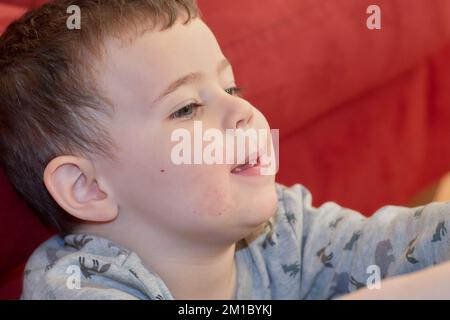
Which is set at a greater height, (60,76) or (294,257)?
(60,76)

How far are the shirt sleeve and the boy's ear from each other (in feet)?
0.74

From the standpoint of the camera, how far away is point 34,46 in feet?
2.38

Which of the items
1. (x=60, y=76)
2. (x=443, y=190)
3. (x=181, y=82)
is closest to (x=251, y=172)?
(x=181, y=82)

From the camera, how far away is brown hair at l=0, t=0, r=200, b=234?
70cm

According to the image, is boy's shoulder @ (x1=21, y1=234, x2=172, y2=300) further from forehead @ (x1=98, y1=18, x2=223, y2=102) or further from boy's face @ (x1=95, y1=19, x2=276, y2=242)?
forehead @ (x1=98, y1=18, x2=223, y2=102)

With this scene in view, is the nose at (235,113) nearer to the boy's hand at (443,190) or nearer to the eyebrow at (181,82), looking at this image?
the eyebrow at (181,82)

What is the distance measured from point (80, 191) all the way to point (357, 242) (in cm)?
32

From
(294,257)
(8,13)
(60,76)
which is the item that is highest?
(8,13)

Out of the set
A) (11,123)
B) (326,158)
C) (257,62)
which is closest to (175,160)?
(11,123)

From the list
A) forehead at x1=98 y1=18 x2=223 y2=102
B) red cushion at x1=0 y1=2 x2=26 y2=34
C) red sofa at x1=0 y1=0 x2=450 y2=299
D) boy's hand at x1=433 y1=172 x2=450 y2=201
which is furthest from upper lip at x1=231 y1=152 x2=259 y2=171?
boy's hand at x1=433 y1=172 x2=450 y2=201

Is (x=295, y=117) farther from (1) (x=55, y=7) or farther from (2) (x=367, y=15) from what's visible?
(1) (x=55, y=7)

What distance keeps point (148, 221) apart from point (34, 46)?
0.22m

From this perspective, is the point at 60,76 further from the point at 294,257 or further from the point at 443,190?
the point at 443,190

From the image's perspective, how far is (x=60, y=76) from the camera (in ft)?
2.33
